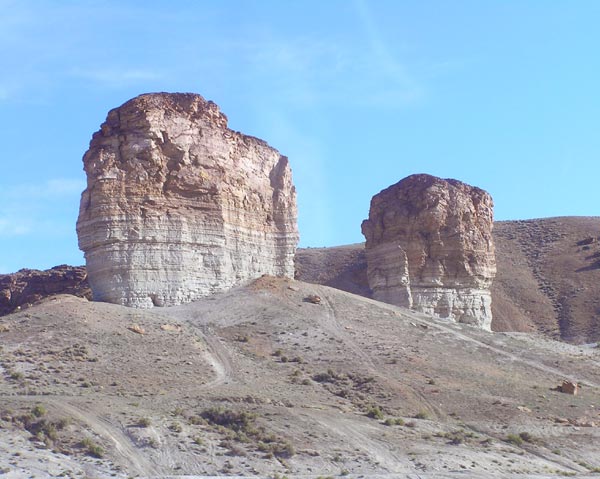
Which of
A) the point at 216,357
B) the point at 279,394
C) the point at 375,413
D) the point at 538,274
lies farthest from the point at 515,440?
the point at 538,274

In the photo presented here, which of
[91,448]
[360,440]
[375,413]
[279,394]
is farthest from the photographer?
[279,394]

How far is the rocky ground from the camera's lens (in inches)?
1081

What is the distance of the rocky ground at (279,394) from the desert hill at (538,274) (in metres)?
27.1

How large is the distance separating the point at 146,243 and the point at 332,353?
28.3ft

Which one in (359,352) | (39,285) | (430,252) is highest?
(39,285)

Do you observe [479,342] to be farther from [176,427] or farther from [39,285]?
[39,285]

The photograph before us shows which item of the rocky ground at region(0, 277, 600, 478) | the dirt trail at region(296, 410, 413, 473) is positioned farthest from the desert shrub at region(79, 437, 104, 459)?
the dirt trail at region(296, 410, 413, 473)

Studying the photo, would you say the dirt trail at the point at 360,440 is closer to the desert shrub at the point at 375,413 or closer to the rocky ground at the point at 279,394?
the rocky ground at the point at 279,394

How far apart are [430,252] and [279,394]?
23984mm

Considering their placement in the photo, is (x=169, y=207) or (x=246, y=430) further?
(x=169, y=207)

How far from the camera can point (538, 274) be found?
81938 millimetres

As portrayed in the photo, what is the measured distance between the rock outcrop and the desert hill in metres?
18.8

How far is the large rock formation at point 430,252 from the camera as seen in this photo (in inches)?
2167

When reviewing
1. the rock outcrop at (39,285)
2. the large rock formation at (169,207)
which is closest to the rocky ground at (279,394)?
the large rock formation at (169,207)
